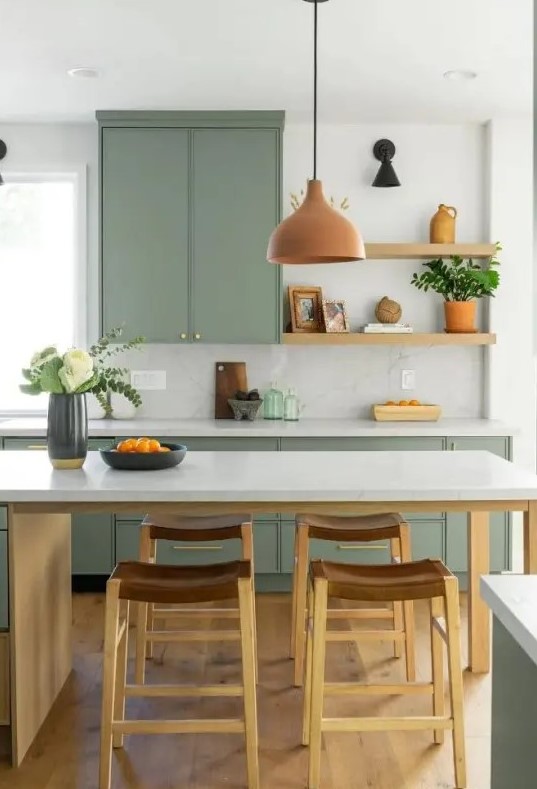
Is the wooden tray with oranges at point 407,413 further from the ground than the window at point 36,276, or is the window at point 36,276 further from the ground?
the window at point 36,276

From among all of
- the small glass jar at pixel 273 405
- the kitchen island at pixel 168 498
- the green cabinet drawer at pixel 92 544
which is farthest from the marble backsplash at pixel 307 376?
the kitchen island at pixel 168 498

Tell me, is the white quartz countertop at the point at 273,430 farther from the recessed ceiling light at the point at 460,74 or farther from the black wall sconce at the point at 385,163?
the recessed ceiling light at the point at 460,74

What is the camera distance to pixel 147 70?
4.34 meters

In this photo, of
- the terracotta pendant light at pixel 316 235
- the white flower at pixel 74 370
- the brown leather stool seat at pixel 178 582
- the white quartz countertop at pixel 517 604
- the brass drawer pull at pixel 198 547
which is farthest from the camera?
the brass drawer pull at pixel 198 547

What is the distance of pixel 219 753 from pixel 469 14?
2929mm

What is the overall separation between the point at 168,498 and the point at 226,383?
8.22 ft

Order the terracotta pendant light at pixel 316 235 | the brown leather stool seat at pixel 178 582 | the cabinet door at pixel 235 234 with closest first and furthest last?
Answer: the brown leather stool seat at pixel 178 582 < the terracotta pendant light at pixel 316 235 < the cabinet door at pixel 235 234

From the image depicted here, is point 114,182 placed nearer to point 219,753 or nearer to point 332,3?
point 332,3

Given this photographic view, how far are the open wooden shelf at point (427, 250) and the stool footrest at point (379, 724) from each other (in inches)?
120

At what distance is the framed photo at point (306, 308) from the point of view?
5.27 m

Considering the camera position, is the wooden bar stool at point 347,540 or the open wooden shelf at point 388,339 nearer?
the wooden bar stool at point 347,540

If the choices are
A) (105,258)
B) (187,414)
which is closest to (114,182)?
(105,258)

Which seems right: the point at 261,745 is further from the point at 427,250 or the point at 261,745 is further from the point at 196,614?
the point at 427,250

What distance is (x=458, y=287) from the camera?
5.20 meters
